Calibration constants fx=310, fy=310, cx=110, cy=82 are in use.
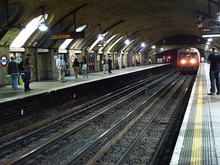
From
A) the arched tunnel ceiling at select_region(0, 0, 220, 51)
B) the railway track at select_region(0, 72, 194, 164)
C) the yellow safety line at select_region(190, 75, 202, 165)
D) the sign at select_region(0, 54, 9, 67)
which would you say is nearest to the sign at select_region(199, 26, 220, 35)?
the arched tunnel ceiling at select_region(0, 0, 220, 51)

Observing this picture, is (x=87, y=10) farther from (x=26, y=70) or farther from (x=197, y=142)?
(x=197, y=142)

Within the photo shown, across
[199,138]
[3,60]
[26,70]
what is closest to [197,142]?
[199,138]

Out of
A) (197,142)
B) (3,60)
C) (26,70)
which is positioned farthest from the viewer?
(3,60)

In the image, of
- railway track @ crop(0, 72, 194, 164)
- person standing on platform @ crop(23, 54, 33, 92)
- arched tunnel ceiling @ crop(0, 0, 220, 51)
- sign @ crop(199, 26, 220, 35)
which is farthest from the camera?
sign @ crop(199, 26, 220, 35)

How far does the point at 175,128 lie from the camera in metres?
9.48

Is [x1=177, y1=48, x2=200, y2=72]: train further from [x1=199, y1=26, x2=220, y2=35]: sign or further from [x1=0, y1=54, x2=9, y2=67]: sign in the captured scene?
[x1=0, y1=54, x2=9, y2=67]: sign

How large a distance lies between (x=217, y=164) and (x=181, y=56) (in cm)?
2778

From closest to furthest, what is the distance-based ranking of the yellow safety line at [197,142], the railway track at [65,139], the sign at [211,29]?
1. the yellow safety line at [197,142]
2. the railway track at [65,139]
3. the sign at [211,29]

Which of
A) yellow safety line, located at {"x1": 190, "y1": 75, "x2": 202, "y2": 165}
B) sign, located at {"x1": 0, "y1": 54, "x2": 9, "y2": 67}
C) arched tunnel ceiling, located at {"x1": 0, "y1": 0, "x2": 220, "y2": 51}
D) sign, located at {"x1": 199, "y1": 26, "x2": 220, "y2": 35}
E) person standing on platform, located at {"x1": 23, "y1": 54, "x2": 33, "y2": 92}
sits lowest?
yellow safety line, located at {"x1": 190, "y1": 75, "x2": 202, "y2": 165}

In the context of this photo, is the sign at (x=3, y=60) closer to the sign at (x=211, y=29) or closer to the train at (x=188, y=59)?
the sign at (x=211, y=29)

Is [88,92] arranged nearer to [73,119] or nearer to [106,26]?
[73,119]

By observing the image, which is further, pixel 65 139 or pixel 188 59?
A: pixel 188 59

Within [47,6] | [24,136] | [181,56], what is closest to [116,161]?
[24,136]

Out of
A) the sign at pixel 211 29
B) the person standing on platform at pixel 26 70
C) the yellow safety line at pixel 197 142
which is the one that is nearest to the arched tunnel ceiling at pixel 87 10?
the sign at pixel 211 29
